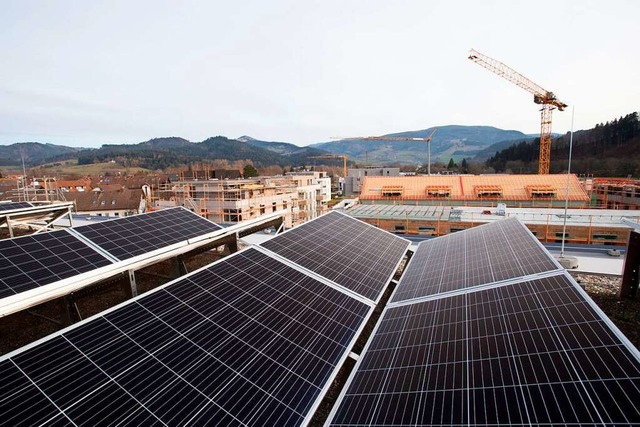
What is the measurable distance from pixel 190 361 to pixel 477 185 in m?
47.8

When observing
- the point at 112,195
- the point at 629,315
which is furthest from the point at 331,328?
the point at 112,195

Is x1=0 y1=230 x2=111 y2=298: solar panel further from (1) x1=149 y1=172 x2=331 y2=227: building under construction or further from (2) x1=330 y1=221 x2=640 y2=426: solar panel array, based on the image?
(1) x1=149 y1=172 x2=331 y2=227: building under construction

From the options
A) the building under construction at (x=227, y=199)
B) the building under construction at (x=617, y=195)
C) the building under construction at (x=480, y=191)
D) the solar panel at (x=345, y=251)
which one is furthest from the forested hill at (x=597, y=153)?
the solar panel at (x=345, y=251)

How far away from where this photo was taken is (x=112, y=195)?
59.1 m

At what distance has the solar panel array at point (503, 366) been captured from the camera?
4145mm

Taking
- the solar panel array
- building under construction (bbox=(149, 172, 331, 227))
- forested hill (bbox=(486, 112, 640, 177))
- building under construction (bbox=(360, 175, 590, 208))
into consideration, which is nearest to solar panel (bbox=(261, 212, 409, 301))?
the solar panel array

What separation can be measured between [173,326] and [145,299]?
1.14m

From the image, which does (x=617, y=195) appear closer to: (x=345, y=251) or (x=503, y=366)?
(x=345, y=251)

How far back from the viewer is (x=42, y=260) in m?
8.90

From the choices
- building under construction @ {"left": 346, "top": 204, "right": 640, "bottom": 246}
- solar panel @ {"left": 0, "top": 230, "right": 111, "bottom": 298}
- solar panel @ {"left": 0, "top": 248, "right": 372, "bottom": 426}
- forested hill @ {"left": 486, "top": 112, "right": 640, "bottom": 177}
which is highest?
forested hill @ {"left": 486, "top": 112, "right": 640, "bottom": 177}

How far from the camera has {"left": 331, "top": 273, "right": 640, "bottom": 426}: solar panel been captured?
13.6 ft

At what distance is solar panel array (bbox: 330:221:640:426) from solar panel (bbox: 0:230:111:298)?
26.0ft

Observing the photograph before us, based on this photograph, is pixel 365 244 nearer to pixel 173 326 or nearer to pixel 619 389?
pixel 173 326

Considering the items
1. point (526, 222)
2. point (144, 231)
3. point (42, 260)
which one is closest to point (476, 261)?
point (144, 231)
